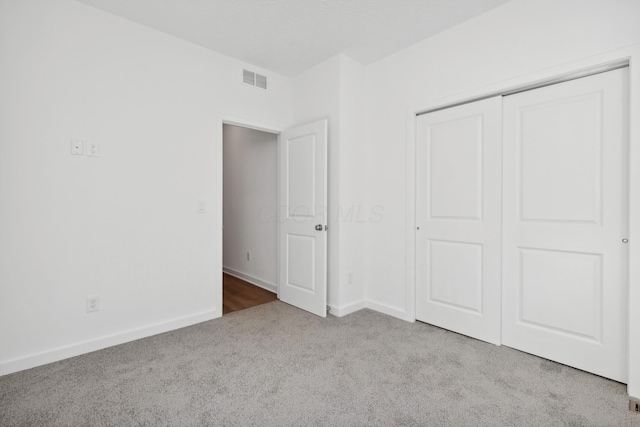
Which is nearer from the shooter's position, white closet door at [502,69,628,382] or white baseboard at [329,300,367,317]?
white closet door at [502,69,628,382]

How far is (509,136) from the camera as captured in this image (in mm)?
2412

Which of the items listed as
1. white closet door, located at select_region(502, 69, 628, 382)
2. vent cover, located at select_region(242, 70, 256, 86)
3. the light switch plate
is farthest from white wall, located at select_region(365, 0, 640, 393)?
the light switch plate

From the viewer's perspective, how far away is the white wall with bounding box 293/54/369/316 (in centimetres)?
319

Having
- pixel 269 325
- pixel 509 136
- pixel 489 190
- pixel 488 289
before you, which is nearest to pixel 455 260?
pixel 488 289

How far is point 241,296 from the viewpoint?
386cm

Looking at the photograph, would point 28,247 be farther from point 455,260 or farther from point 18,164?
point 455,260

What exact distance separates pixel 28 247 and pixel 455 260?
3352 mm

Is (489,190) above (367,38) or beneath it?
beneath

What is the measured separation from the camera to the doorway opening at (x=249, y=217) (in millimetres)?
4059

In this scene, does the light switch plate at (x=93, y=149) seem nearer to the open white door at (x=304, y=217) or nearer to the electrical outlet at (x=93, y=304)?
the electrical outlet at (x=93, y=304)

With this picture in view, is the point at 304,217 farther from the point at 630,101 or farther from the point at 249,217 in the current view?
the point at 630,101

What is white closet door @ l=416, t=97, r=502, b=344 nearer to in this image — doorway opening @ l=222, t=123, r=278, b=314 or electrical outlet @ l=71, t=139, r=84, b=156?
doorway opening @ l=222, t=123, r=278, b=314

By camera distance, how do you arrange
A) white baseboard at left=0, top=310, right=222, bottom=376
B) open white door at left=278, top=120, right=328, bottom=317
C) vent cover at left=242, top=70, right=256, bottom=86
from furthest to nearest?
1. vent cover at left=242, top=70, right=256, bottom=86
2. open white door at left=278, top=120, right=328, bottom=317
3. white baseboard at left=0, top=310, right=222, bottom=376

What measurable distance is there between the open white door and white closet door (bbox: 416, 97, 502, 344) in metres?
0.96
